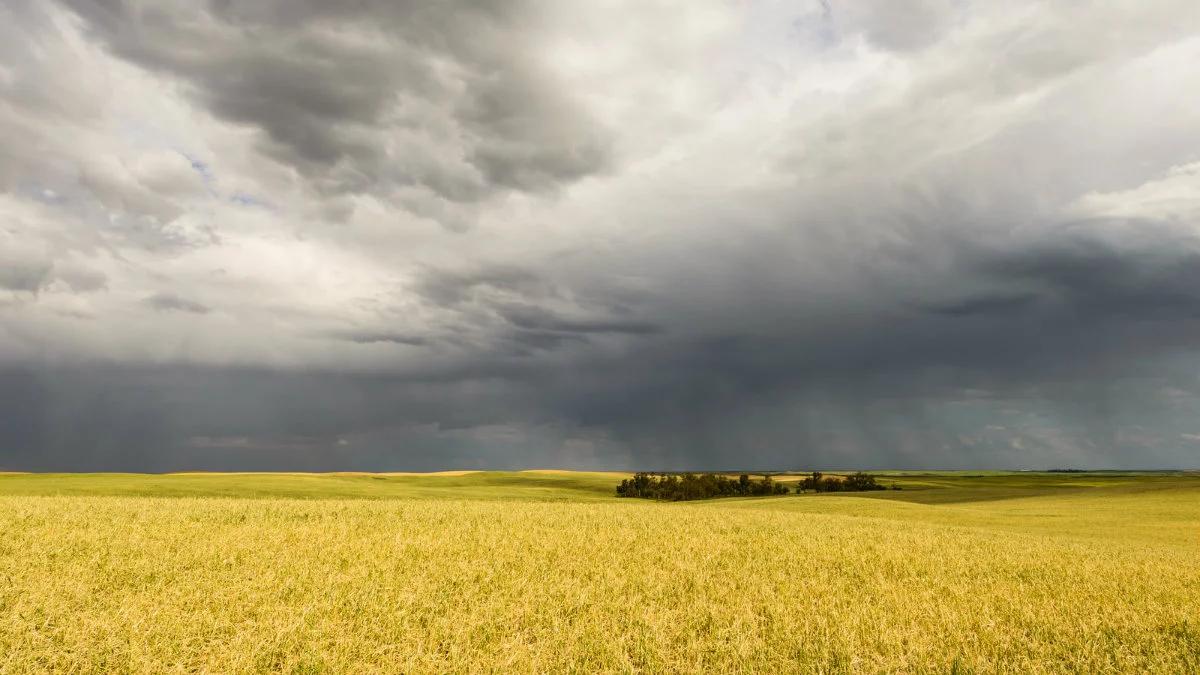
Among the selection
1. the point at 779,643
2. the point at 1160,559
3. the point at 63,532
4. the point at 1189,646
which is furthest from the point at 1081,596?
the point at 63,532

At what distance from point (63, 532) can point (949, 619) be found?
1661cm

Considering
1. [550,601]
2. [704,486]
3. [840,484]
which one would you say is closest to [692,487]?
[704,486]

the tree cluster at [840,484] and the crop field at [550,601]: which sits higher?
the crop field at [550,601]

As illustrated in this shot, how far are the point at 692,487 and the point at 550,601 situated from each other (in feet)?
287

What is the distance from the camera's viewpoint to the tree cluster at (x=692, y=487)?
89.8 metres

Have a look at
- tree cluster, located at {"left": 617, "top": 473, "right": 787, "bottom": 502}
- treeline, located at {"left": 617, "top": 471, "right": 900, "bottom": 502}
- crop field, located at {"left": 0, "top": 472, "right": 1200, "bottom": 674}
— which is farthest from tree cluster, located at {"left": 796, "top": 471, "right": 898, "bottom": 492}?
crop field, located at {"left": 0, "top": 472, "right": 1200, "bottom": 674}

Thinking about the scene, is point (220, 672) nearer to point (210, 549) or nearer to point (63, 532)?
point (210, 549)

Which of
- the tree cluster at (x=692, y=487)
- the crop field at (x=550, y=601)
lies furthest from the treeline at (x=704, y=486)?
the crop field at (x=550, y=601)

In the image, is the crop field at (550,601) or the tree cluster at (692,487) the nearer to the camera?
the crop field at (550,601)

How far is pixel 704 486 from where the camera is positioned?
308 ft

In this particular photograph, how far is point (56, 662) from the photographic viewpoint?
6281 millimetres

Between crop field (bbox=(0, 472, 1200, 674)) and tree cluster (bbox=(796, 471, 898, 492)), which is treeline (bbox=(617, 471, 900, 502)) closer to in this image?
tree cluster (bbox=(796, 471, 898, 492))

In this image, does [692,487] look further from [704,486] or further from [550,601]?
[550,601]

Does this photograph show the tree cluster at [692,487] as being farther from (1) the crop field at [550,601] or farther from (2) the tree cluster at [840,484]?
(1) the crop field at [550,601]
